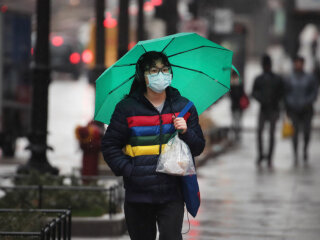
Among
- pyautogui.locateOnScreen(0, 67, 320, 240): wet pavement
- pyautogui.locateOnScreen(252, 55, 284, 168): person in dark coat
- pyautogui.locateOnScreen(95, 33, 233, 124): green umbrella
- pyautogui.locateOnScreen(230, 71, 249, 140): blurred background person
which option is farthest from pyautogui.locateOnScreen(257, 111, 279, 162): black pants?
pyautogui.locateOnScreen(95, 33, 233, 124): green umbrella

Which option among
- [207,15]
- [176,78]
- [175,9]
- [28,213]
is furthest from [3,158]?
[207,15]

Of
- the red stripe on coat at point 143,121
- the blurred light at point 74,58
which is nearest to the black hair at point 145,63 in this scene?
the red stripe on coat at point 143,121

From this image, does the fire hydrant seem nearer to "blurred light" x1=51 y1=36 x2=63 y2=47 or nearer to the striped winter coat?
the striped winter coat

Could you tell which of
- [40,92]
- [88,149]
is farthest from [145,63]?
[88,149]

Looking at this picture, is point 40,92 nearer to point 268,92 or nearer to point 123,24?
point 268,92

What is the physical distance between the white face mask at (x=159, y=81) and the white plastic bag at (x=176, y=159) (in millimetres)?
329

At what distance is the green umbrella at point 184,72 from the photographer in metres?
6.62

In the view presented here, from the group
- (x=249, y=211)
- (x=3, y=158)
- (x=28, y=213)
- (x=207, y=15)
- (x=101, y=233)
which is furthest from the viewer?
(x=207, y=15)

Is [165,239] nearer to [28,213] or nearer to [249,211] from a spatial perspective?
[28,213]

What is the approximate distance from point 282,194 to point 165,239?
7.22 metres

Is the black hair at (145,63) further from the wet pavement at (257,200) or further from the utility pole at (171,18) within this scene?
the utility pole at (171,18)

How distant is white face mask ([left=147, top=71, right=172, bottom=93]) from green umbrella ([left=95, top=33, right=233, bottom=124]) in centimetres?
31

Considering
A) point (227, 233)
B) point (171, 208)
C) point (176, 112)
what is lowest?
point (227, 233)

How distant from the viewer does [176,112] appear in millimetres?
6316
